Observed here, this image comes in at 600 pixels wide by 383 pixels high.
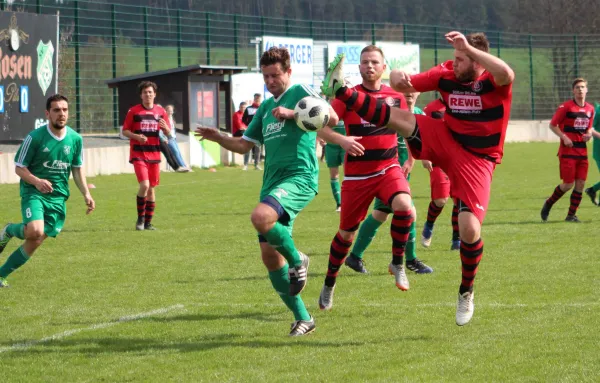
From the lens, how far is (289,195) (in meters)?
6.67

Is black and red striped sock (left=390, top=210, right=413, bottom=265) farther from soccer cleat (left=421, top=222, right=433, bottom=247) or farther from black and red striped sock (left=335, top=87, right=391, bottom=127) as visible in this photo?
soccer cleat (left=421, top=222, right=433, bottom=247)

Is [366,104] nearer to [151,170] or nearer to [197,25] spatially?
[151,170]

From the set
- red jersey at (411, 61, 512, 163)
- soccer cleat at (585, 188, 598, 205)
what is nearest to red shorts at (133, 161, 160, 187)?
soccer cleat at (585, 188, 598, 205)

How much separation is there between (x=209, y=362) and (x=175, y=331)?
1053 millimetres

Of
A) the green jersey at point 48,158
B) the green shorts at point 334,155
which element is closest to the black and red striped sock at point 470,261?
the green jersey at point 48,158

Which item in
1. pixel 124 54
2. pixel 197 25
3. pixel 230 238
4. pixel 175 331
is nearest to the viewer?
pixel 175 331

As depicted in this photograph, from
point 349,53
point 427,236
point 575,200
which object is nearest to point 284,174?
point 427,236

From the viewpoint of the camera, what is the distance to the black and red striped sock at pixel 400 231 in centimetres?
794

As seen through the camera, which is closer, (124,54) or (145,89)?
(145,89)

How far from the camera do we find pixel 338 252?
7688mm

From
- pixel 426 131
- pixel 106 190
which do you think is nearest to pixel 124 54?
pixel 106 190

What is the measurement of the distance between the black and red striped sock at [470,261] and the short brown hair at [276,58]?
1.76 m

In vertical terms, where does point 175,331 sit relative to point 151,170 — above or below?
below

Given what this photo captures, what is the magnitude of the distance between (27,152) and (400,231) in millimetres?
3575
